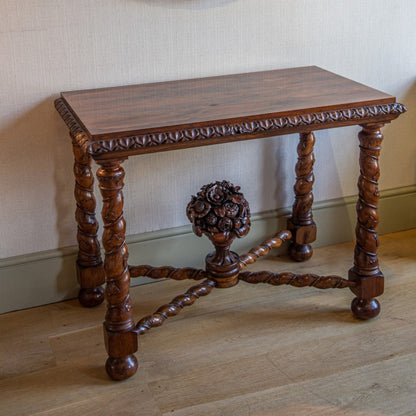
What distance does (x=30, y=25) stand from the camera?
86.7 inches

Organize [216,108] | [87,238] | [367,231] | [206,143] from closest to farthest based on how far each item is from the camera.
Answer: [206,143], [216,108], [367,231], [87,238]

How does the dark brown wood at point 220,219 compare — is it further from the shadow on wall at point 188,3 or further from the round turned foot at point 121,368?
the shadow on wall at point 188,3

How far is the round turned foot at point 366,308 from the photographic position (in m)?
2.33

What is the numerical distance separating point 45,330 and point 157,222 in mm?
569

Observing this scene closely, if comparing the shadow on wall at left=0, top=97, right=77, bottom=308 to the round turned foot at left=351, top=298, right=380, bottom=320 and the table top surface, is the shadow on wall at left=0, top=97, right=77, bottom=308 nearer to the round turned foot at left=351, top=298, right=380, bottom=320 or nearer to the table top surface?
the table top surface

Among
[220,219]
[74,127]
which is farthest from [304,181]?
[74,127]

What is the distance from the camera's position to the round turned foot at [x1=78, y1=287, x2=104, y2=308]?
8.08 feet

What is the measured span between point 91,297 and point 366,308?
0.97 meters

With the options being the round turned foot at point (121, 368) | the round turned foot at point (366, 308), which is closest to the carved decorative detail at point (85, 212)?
the round turned foot at point (121, 368)

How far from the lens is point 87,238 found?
93.4 inches

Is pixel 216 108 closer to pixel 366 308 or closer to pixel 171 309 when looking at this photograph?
pixel 171 309

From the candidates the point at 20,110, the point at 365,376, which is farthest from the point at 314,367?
the point at 20,110

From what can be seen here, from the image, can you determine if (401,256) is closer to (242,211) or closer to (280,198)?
(280,198)

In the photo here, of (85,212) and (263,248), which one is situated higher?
(85,212)
